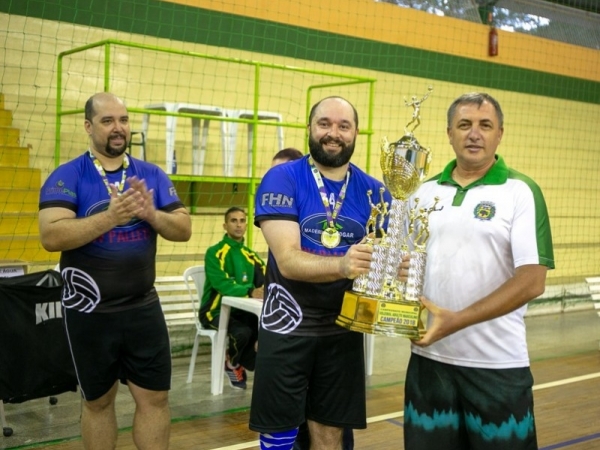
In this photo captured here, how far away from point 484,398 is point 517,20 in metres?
9.50

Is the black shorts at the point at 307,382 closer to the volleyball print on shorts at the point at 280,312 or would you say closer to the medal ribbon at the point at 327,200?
the volleyball print on shorts at the point at 280,312

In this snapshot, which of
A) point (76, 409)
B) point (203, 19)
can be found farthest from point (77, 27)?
point (76, 409)

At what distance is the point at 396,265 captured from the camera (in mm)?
2453

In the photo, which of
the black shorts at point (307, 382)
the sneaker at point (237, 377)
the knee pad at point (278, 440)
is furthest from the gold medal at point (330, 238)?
the sneaker at point (237, 377)

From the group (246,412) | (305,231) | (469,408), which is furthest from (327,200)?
(246,412)

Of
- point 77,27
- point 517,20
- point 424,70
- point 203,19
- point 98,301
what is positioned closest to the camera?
point 98,301

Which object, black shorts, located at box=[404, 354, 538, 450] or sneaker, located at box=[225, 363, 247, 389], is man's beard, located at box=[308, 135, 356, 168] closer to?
black shorts, located at box=[404, 354, 538, 450]

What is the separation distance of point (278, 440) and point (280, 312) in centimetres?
50

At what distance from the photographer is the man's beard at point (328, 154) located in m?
2.81

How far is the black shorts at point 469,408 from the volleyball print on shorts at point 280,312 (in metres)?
0.53

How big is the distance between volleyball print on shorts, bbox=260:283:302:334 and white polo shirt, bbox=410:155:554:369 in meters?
0.58

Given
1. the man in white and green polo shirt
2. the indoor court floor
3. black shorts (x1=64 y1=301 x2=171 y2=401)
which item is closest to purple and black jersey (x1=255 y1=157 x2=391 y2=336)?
the man in white and green polo shirt

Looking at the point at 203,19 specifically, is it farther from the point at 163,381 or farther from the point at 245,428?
the point at 163,381

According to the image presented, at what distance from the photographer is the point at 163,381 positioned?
3443 millimetres
